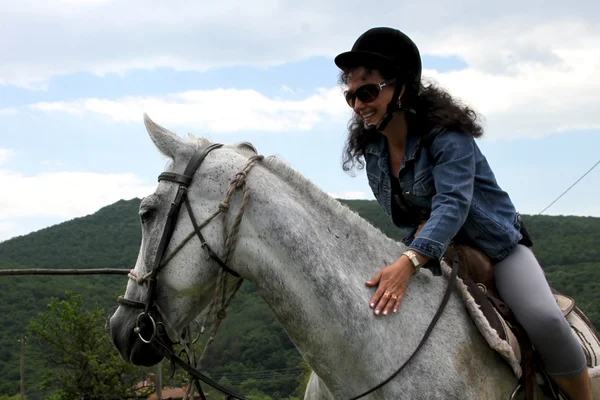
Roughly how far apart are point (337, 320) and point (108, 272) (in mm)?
1897

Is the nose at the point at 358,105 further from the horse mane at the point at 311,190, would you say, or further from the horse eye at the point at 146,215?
the horse eye at the point at 146,215

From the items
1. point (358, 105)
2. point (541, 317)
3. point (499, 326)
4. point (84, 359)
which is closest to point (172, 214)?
point (358, 105)

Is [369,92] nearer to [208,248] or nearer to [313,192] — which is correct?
[313,192]

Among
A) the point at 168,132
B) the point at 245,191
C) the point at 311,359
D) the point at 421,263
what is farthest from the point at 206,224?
the point at 421,263

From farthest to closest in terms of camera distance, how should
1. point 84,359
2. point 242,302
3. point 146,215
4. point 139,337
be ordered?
point 242,302 < point 84,359 < point 146,215 < point 139,337

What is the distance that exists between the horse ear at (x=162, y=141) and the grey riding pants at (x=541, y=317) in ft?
6.67

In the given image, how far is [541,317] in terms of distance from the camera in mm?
3318

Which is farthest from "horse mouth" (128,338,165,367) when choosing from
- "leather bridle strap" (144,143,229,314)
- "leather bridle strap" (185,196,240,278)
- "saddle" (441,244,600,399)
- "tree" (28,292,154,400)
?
"tree" (28,292,154,400)

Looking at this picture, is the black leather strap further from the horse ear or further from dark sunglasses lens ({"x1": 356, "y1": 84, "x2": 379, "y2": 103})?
the horse ear

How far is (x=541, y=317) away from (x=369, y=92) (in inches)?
61.6

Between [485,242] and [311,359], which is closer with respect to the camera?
[311,359]

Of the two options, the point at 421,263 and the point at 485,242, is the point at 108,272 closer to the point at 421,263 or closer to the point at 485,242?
the point at 421,263

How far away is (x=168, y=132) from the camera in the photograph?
3568 mm

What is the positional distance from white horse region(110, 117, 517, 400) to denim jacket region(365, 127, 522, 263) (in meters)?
0.35
